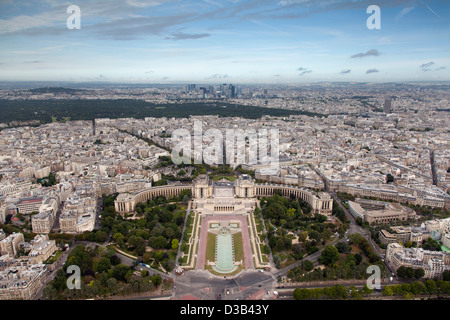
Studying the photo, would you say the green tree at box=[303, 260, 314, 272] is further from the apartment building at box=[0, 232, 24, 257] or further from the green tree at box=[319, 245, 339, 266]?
the apartment building at box=[0, 232, 24, 257]

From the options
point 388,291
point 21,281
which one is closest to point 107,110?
point 21,281

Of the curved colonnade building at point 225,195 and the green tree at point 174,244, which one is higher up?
the curved colonnade building at point 225,195

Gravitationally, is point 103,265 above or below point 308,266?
above

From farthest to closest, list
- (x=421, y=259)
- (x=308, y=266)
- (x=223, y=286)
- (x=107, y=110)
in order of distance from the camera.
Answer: (x=107, y=110)
(x=308, y=266)
(x=421, y=259)
(x=223, y=286)

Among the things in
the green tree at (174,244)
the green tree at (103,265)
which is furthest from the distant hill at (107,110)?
the green tree at (103,265)

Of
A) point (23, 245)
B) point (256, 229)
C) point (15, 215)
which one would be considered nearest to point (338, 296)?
point (256, 229)

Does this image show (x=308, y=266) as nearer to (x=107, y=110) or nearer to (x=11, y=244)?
(x=11, y=244)

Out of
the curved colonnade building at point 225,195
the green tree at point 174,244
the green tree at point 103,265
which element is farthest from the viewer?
the curved colonnade building at point 225,195

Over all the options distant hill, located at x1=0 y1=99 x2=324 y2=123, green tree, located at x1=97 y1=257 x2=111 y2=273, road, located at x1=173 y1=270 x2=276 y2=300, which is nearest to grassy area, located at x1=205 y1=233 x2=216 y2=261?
road, located at x1=173 y1=270 x2=276 y2=300

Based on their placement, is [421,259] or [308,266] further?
[308,266]

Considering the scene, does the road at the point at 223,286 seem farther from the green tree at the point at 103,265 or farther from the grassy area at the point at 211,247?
the green tree at the point at 103,265

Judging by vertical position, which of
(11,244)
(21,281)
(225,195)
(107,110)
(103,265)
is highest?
(107,110)
